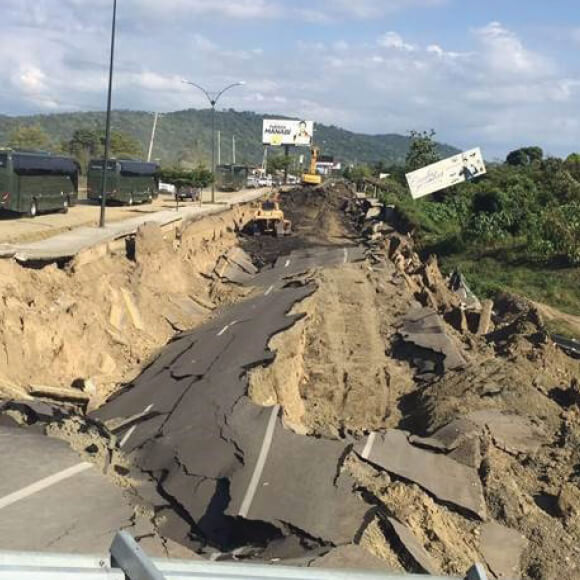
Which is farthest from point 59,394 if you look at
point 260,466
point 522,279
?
point 522,279

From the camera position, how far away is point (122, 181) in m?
41.3

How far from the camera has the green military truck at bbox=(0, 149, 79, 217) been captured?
29.0 metres

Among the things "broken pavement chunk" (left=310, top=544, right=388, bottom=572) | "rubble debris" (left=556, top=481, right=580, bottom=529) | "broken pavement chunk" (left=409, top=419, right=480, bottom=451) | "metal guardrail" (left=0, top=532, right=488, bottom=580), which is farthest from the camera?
"broken pavement chunk" (left=409, top=419, right=480, bottom=451)

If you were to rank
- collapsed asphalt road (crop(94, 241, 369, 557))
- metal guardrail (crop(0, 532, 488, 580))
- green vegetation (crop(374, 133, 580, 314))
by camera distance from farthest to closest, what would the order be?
green vegetation (crop(374, 133, 580, 314)) → collapsed asphalt road (crop(94, 241, 369, 557)) → metal guardrail (crop(0, 532, 488, 580))

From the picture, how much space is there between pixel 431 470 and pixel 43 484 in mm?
4523

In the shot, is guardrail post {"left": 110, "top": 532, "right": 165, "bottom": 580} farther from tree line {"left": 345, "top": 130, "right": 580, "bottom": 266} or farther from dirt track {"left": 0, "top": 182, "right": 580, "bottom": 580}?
tree line {"left": 345, "top": 130, "right": 580, "bottom": 266}

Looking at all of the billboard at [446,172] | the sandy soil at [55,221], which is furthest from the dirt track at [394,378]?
the billboard at [446,172]

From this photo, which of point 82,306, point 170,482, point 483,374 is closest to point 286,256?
point 82,306

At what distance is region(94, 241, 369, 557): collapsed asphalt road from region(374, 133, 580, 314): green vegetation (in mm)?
18885

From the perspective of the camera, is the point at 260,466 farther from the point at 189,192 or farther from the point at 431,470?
the point at 189,192

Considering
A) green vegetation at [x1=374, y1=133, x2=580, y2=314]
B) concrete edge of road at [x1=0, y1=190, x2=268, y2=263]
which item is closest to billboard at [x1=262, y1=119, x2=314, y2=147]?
green vegetation at [x1=374, y1=133, x2=580, y2=314]

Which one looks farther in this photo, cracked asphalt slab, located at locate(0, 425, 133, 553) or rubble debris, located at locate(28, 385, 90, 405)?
rubble debris, located at locate(28, 385, 90, 405)

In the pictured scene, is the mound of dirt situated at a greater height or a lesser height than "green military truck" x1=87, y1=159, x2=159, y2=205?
lesser

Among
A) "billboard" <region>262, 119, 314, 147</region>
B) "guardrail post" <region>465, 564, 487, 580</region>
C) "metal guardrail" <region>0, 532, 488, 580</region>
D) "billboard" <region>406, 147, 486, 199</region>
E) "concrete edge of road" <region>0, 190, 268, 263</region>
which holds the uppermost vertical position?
"billboard" <region>262, 119, 314, 147</region>
